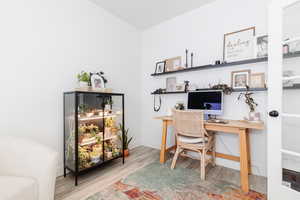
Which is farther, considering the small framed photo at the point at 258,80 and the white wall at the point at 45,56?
the small framed photo at the point at 258,80

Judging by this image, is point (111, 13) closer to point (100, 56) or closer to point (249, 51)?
point (100, 56)

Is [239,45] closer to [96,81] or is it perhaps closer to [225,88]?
[225,88]

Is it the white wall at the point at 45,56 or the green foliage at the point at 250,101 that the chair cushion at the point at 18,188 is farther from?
the green foliage at the point at 250,101

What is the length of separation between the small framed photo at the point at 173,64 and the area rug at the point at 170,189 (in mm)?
1807

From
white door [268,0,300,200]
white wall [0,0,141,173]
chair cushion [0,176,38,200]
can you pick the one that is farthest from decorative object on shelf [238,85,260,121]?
chair cushion [0,176,38,200]

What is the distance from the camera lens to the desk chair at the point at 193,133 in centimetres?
184

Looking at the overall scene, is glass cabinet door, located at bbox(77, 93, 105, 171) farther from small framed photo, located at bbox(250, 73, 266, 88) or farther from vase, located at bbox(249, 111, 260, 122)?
small framed photo, located at bbox(250, 73, 266, 88)

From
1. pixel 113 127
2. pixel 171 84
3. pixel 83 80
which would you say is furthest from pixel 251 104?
pixel 83 80

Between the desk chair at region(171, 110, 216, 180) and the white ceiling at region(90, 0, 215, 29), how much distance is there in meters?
1.86

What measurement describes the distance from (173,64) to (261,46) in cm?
135

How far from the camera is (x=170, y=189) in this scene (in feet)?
5.39

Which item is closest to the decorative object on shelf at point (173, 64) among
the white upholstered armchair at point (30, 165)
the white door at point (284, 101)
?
the white door at point (284, 101)

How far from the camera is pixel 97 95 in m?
2.01

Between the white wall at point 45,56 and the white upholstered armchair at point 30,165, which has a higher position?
the white wall at point 45,56
